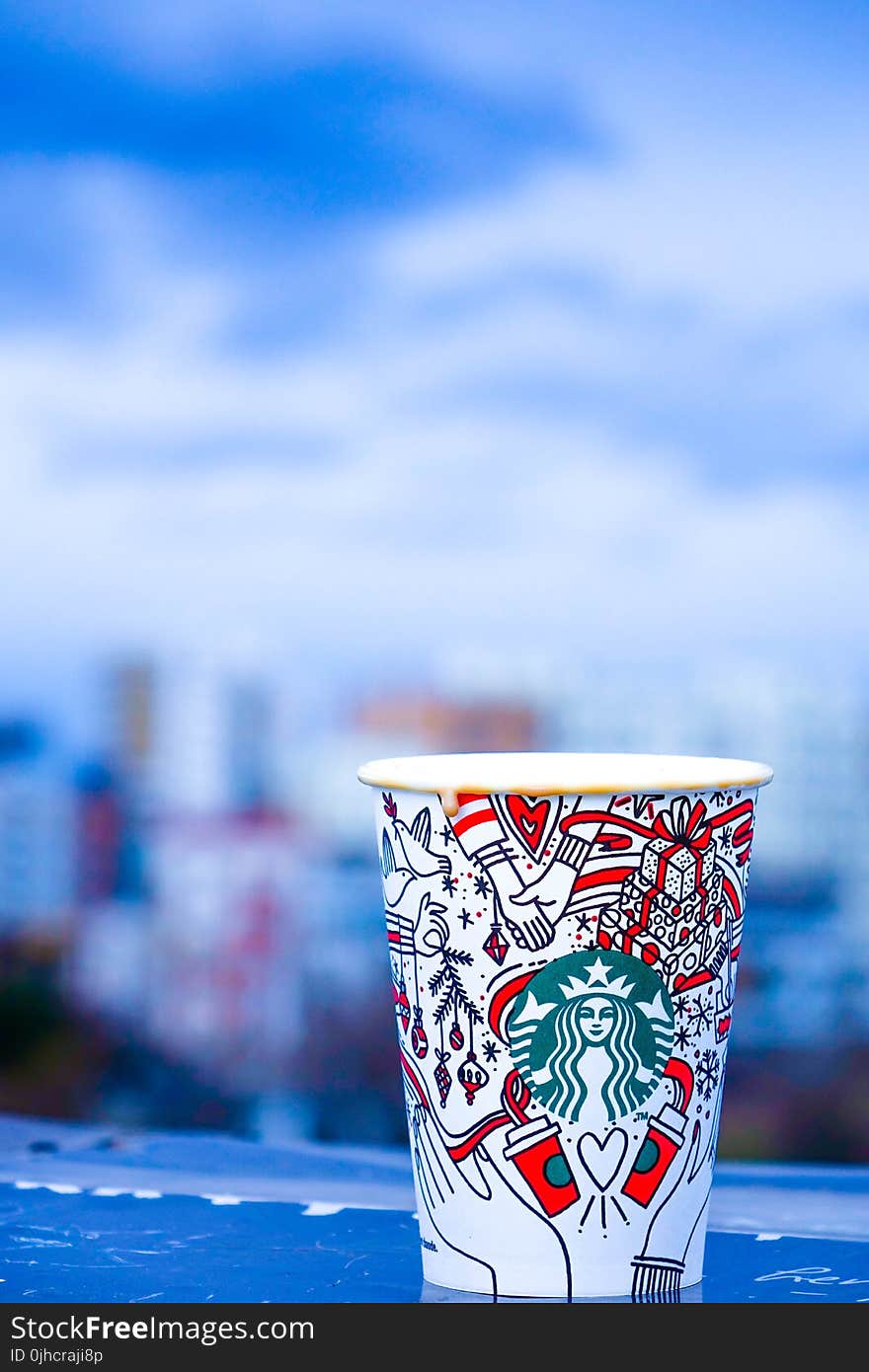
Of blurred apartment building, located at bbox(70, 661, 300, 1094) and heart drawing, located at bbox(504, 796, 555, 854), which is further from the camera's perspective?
blurred apartment building, located at bbox(70, 661, 300, 1094)

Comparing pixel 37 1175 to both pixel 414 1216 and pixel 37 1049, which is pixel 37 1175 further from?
pixel 37 1049

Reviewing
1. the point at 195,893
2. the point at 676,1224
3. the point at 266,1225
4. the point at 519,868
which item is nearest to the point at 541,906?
the point at 519,868

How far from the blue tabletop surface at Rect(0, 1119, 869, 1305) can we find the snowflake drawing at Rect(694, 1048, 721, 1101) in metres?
0.14

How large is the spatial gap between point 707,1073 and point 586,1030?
0.11 meters

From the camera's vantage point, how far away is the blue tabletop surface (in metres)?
0.99

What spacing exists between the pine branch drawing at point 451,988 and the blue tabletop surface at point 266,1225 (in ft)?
0.65

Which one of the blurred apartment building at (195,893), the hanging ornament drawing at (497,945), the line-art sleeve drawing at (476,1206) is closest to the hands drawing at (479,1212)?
the line-art sleeve drawing at (476,1206)

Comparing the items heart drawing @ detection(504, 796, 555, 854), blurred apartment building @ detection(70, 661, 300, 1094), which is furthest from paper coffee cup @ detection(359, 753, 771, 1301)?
blurred apartment building @ detection(70, 661, 300, 1094)

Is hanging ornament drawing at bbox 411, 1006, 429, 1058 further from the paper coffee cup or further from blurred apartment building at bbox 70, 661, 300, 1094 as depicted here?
blurred apartment building at bbox 70, 661, 300, 1094

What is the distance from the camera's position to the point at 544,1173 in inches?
37.3

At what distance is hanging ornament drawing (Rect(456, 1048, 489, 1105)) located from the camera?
951mm

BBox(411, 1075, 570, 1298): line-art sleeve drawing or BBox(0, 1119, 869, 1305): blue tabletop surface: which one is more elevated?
BBox(411, 1075, 570, 1298): line-art sleeve drawing

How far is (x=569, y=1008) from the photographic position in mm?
932

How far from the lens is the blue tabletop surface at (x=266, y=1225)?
985 mm
